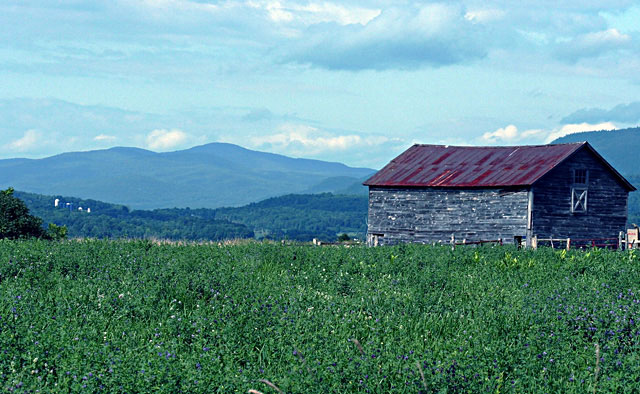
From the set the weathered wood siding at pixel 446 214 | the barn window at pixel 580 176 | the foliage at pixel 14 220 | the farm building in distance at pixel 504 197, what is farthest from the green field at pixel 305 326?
the barn window at pixel 580 176

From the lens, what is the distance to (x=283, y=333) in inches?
366

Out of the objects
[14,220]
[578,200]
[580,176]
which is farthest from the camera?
[580,176]

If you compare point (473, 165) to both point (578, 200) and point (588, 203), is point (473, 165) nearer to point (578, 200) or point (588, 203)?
point (578, 200)

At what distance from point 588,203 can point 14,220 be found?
26956 mm

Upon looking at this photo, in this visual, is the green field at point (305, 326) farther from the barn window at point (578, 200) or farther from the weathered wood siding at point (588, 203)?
the barn window at point (578, 200)

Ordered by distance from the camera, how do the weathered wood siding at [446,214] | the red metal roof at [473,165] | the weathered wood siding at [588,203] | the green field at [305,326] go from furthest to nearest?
the red metal roof at [473,165]
the weathered wood siding at [446,214]
the weathered wood siding at [588,203]
the green field at [305,326]

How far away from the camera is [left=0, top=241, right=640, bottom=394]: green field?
7227 millimetres

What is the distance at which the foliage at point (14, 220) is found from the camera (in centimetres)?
2747

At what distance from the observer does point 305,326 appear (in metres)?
9.30

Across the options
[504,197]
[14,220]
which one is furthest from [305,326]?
[504,197]

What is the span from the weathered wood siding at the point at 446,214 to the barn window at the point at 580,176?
3.45 metres

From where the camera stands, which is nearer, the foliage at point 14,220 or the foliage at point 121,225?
the foliage at point 14,220

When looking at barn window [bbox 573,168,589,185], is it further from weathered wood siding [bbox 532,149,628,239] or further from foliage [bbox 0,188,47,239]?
foliage [bbox 0,188,47,239]

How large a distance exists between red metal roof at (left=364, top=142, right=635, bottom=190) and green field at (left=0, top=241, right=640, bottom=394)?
19250mm
